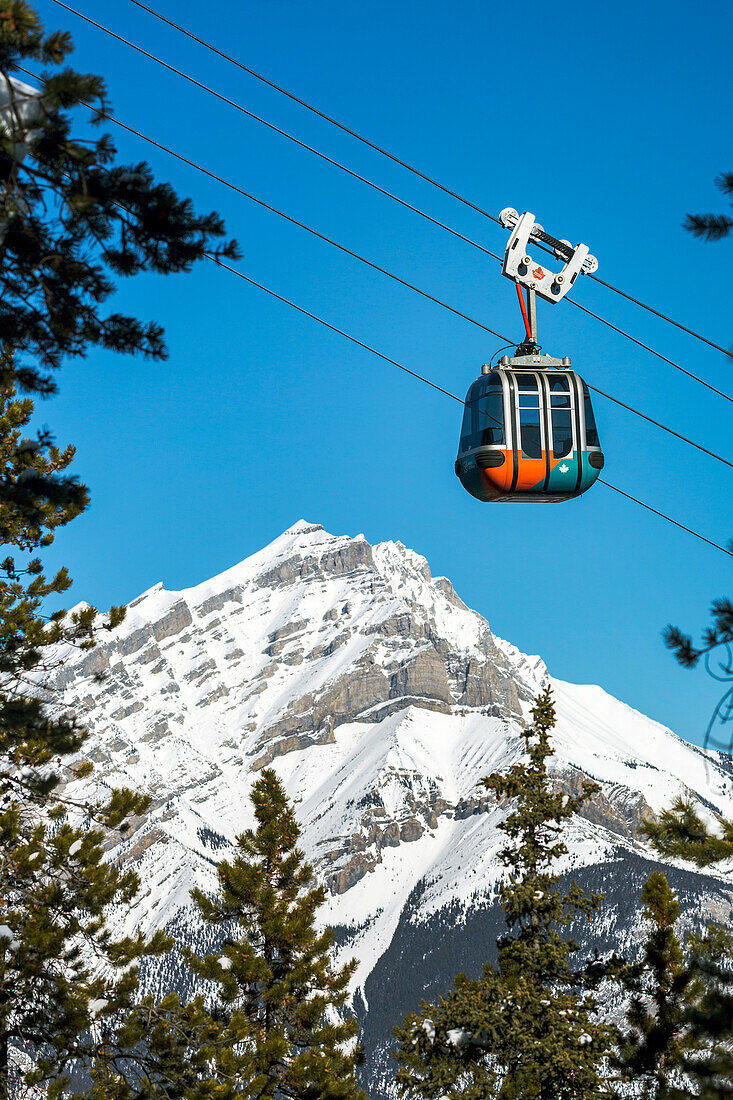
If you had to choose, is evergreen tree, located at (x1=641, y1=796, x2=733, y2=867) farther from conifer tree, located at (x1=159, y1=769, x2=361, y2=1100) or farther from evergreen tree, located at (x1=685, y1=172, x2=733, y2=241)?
conifer tree, located at (x1=159, y1=769, x2=361, y2=1100)

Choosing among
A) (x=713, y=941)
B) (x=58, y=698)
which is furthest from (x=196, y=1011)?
(x=713, y=941)

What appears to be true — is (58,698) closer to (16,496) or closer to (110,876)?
(110,876)

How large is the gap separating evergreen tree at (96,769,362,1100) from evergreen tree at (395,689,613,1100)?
1.71 m

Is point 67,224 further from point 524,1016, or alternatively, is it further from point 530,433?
point 524,1016

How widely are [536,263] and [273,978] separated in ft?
50.5

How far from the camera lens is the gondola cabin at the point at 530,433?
15.4 meters

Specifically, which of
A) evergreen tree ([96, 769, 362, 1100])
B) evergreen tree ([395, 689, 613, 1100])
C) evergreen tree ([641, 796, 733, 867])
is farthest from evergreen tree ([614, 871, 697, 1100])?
evergreen tree ([641, 796, 733, 867])

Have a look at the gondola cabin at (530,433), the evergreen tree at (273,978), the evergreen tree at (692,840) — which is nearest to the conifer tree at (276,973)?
the evergreen tree at (273,978)

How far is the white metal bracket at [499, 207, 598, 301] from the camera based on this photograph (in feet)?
48.9

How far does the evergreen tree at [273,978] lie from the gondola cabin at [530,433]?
1128 cm

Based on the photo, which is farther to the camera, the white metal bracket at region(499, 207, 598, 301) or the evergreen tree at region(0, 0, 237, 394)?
the white metal bracket at region(499, 207, 598, 301)

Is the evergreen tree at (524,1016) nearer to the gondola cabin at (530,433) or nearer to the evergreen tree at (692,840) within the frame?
the gondola cabin at (530,433)

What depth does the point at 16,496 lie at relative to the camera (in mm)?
9289

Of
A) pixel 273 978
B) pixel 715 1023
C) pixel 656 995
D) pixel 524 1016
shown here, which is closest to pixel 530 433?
pixel 715 1023
